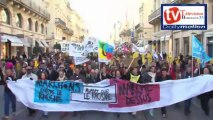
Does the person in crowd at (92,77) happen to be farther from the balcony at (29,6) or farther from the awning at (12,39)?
the balcony at (29,6)

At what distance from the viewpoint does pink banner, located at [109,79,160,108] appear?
34.3ft

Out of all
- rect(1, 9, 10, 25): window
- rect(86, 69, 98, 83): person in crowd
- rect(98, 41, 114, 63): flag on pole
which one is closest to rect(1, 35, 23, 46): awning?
rect(1, 9, 10, 25): window

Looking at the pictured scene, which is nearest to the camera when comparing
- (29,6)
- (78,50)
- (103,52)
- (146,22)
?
(103,52)

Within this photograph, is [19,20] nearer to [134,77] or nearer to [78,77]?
[78,77]

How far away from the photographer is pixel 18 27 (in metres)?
41.8

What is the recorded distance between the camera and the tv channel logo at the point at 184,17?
Answer: 14258 millimetres

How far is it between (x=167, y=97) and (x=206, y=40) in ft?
64.6

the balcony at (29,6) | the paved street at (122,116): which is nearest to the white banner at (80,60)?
the paved street at (122,116)

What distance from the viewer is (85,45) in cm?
1739

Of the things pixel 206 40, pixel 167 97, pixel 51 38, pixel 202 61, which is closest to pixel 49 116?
pixel 167 97

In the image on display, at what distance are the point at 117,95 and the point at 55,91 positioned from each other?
1.70m

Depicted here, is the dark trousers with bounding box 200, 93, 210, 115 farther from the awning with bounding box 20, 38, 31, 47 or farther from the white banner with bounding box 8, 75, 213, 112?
the awning with bounding box 20, 38, 31, 47

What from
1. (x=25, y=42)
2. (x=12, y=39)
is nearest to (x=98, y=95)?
(x=12, y=39)

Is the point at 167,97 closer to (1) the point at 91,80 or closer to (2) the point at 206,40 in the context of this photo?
(1) the point at 91,80
